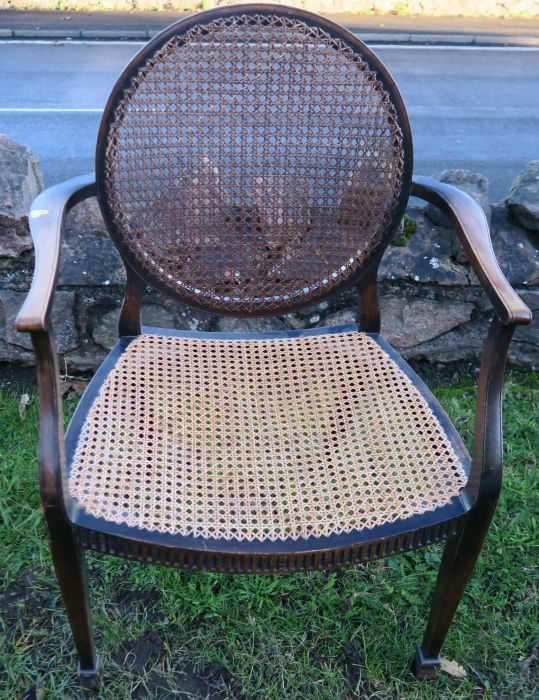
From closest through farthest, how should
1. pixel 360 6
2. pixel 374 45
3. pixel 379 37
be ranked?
pixel 374 45 < pixel 379 37 < pixel 360 6

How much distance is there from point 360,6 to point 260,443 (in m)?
9.08

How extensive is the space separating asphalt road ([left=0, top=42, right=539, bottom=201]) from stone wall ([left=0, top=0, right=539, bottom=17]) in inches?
70.2

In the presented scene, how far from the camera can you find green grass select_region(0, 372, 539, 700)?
146cm

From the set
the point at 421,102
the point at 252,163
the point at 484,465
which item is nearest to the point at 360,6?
the point at 421,102

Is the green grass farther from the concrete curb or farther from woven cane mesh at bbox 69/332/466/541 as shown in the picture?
the concrete curb

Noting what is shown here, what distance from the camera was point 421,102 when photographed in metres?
5.77

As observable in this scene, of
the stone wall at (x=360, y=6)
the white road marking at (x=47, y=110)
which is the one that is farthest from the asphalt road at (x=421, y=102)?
the stone wall at (x=360, y=6)

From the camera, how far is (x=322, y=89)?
1.42 m

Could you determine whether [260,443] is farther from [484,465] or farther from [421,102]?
[421,102]

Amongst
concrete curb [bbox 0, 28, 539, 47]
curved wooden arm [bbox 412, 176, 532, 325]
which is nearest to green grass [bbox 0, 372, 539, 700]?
curved wooden arm [bbox 412, 176, 532, 325]

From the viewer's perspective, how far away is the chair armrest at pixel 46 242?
1053 millimetres

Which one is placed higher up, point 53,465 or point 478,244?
point 478,244

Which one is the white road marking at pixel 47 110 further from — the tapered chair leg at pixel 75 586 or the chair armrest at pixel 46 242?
the tapered chair leg at pixel 75 586

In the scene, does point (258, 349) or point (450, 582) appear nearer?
point (450, 582)
